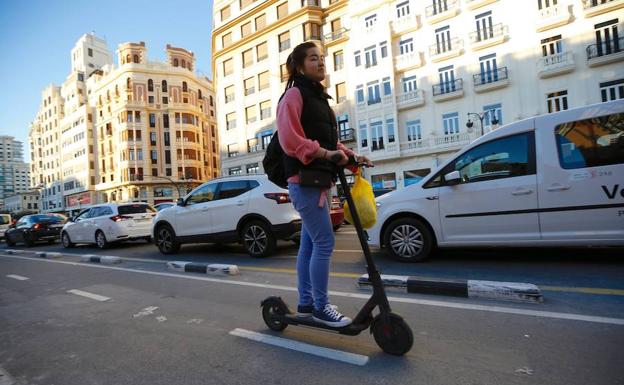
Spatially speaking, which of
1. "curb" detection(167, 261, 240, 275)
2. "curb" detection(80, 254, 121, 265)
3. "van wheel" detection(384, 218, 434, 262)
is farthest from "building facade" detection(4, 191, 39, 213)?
"van wheel" detection(384, 218, 434, 262)

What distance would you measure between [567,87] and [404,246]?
23.5 meters

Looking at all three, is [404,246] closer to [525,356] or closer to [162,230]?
[525,356]

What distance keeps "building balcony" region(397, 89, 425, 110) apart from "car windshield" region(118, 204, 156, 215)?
21398 millimetres

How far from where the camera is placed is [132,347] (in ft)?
9.41

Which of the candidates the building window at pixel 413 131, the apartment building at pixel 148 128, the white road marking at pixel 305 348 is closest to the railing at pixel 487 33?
the building window at pixel 413 131

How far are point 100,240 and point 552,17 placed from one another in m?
27.2

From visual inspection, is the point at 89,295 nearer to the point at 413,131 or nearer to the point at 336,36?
the point at 413,131

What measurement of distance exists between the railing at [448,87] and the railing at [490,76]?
942 mm

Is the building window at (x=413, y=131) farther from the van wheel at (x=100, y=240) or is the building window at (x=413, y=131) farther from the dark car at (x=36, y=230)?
the dark car at (x=36, y=230)

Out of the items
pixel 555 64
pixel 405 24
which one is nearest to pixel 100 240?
pixel 405 24

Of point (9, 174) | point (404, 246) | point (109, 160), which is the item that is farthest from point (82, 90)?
point (9, 174)

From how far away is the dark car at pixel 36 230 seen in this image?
48.8 feet

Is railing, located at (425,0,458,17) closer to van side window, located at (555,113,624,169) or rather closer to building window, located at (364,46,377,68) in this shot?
building window, located at (364,46,377,68)

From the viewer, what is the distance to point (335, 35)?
32.3 metres
